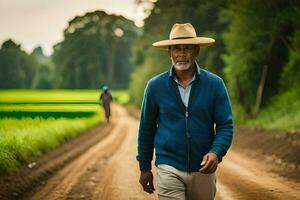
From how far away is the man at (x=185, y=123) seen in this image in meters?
4.89

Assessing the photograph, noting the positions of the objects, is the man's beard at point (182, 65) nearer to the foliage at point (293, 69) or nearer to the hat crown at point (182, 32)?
the hat crown at point (182, 32)

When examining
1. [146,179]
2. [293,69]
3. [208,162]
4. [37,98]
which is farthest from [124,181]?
[37,98]

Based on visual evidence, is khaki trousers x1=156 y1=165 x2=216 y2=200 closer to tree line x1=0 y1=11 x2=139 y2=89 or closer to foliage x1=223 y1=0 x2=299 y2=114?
foliage x1=223 y1=0 x2=299 y2=114

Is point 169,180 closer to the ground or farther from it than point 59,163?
farther from it

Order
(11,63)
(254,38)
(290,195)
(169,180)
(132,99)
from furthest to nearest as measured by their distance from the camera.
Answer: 1. (132,99)
2. (254,38)
3. (11,63)
4. (290,195)
5. (169,180)

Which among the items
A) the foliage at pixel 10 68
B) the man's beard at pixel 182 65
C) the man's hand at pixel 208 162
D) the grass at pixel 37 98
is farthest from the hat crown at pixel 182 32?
the grass at pixel 37 98

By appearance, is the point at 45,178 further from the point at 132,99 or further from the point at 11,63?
the point at 132,99

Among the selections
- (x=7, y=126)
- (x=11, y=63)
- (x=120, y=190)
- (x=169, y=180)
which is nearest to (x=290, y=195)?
(x=120, y=190)

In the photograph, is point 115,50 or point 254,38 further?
point 115,50

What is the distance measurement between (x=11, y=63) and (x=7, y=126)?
24.7ft

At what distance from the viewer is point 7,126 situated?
18375 millimetres

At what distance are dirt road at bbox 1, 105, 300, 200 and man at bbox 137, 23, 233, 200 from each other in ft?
17.4

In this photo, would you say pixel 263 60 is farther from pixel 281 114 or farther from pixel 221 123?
pixel 221 123

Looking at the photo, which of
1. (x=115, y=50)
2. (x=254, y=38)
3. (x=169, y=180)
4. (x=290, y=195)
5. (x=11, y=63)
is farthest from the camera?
(x=115, y=50)
